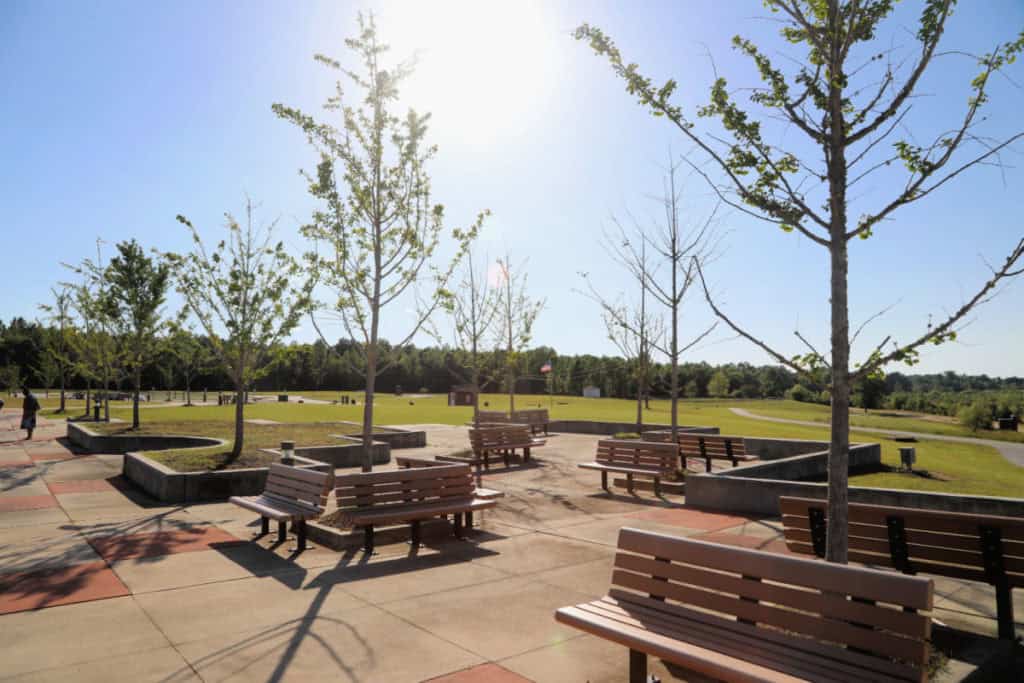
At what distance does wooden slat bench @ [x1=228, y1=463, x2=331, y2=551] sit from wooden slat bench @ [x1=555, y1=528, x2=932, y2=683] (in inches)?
173

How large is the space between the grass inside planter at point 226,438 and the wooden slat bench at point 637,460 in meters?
6.78

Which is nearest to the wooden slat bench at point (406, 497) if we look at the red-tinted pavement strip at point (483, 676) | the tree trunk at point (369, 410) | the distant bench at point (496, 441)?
the tree trunk at point (369, 410)

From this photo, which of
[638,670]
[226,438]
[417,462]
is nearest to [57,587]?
[638,670]

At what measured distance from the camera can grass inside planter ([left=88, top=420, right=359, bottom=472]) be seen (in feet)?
44.1

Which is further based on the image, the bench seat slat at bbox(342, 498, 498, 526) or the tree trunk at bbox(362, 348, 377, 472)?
the tree trunk at bbox(362, 348, 377, 472)

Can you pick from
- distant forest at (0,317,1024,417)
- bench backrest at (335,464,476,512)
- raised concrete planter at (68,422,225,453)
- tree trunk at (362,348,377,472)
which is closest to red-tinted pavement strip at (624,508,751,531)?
bench backrest at (335,464,476,512)

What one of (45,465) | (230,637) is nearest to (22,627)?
(230,637)

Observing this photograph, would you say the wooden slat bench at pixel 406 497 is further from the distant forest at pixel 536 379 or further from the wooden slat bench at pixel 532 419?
the distant forest at pixel 536 379

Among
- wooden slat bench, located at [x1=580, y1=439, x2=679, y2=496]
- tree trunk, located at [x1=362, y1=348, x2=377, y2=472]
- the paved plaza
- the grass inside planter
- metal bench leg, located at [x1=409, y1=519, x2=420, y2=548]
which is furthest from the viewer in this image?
the grass inside planter

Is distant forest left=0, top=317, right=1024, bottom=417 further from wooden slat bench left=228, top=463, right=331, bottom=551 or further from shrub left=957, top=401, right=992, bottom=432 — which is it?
wooden slat bench left=228, top=463, right=331, bottom=551

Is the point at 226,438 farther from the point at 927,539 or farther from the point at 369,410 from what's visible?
the point at 927,539

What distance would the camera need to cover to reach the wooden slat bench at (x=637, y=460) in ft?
40.3

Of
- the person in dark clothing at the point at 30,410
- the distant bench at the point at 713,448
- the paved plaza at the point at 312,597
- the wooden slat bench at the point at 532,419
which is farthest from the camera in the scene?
the wooden slat bench at the point at 532,419

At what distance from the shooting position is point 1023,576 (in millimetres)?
5324
